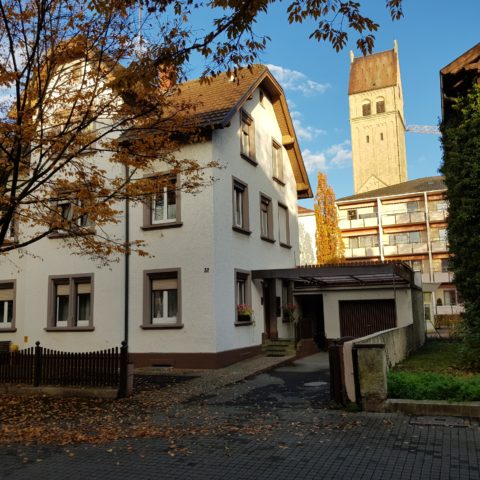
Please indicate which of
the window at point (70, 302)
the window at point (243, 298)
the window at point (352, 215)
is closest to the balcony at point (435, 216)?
the window at point (352, 215)

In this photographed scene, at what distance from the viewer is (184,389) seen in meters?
12.5

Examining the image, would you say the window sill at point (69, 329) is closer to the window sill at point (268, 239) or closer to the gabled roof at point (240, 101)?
the window sill at point (268, 239)

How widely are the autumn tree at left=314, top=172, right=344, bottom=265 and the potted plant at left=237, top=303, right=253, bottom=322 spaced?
3261 centimetres

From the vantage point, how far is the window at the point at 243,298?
18.2 metres

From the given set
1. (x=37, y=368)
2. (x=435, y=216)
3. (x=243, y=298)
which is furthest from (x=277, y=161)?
(x=435, y=216)

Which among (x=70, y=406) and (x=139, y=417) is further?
(x=70, y=406)

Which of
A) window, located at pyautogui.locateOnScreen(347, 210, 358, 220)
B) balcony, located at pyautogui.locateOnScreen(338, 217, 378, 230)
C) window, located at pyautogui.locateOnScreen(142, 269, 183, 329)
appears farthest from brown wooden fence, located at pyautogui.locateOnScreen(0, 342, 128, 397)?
window, located at pyautogui.locateOnScreen(347, 210, 358, 220)

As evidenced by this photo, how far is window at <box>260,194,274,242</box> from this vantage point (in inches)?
855

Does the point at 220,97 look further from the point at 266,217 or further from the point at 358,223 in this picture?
the point at 358,223

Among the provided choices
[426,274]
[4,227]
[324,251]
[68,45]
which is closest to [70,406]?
[4,227]

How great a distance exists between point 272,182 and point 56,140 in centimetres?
1318

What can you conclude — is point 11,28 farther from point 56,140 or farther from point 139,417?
point 139,417

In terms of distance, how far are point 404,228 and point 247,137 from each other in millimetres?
40221

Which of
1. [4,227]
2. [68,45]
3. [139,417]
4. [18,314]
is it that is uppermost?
[68,45]
